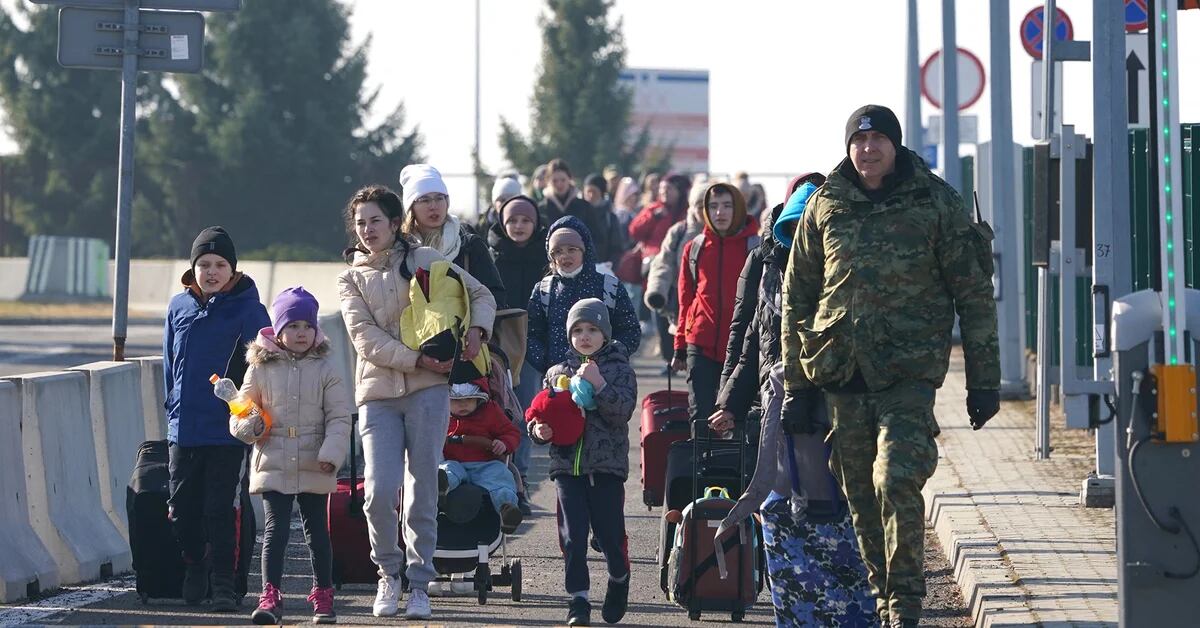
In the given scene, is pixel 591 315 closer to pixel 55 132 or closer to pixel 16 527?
pixel 16 527

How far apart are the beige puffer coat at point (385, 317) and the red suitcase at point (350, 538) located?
516 millimetres

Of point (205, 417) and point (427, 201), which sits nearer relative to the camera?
point (205, 417)

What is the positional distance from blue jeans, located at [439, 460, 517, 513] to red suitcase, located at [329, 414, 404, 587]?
1.30 feet

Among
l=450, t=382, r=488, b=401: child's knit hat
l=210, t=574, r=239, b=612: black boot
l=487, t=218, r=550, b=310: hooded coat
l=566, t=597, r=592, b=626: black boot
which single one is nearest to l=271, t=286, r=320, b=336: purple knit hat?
l=450, t=382, r=488, b=401: child's knit hat

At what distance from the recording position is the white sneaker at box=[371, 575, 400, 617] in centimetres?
920

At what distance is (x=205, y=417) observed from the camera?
959 cm

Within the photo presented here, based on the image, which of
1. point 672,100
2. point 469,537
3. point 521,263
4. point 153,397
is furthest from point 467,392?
point 672,100

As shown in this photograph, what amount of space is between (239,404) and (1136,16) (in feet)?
23.4

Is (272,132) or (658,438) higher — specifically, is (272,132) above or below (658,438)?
above

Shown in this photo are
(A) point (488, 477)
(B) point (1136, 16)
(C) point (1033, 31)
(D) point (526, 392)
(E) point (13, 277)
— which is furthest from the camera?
(E) point (13, 277)

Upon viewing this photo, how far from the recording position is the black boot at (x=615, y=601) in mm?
9133

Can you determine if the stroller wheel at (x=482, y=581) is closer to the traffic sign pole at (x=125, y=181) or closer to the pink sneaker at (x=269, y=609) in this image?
the pink sneaker at (x=269, y=609)

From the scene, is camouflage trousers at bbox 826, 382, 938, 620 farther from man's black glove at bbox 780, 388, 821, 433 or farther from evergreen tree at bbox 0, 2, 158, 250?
evergreen tree at bbox 0, 2, 158, 250

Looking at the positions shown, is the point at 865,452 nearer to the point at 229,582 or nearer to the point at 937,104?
the point at 229,582
